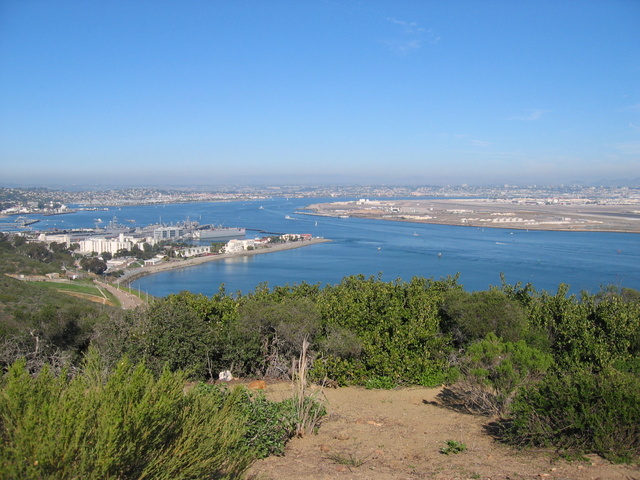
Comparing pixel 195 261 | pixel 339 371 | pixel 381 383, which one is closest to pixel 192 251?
→ pixel 195 261

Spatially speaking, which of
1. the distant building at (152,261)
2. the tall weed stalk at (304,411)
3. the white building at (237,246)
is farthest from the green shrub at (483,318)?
the white building at (237,246)

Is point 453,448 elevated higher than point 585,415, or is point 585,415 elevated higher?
point 585,415

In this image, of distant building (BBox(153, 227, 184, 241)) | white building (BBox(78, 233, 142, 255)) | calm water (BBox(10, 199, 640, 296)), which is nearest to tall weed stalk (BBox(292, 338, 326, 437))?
calm water (BBox(10, 199, 640, 296))

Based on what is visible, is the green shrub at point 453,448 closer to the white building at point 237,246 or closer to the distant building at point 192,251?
the white building at point 237,246

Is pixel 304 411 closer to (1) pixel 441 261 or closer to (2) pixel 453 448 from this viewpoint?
(2) pixel 453 448

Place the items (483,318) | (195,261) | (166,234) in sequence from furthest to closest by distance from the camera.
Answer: (166,234) < (195,261) < (483,318)

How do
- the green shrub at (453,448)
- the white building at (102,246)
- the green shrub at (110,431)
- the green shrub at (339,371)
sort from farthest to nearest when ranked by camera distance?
the white building at (102,246) → the green shrub at (339,371) → the green shrub at (453,448) → the green shrub at (110,431)

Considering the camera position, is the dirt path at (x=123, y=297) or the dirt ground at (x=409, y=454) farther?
the dirt path at (x=123, y=297)

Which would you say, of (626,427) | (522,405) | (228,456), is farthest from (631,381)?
(228,456)
